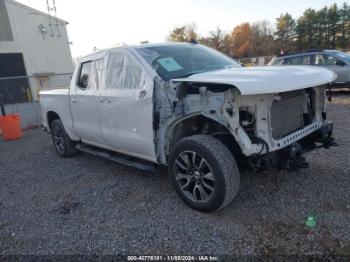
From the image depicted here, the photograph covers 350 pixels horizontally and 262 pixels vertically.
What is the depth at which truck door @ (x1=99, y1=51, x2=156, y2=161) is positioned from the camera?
11.8ft

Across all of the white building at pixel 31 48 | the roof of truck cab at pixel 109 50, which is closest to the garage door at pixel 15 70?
the white building at pixel 31 48

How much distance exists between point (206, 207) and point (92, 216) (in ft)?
4.44

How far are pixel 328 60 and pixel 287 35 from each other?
219ft

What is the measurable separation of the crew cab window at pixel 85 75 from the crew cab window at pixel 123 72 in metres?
0.64

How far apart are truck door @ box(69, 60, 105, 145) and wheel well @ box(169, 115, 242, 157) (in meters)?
1.47

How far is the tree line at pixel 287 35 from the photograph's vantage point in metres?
64.8

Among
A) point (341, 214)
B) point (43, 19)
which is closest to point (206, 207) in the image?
point (341, 214)

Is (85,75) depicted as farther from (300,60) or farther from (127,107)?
(300,60)

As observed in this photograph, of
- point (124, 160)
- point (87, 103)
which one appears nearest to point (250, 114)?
point (124, 160)

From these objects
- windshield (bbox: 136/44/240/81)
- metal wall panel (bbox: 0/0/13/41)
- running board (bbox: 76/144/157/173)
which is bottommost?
running board (bbox: 76/144/157/173)

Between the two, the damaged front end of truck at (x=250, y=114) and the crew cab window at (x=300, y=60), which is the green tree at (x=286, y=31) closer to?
the crew cab window at (x=300, y=60)

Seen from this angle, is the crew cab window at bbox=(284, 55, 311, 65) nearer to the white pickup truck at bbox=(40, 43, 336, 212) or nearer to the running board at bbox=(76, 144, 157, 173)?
the white pickup truck at bbox=(40, 43, 336, 212)

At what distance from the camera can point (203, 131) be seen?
3.54m

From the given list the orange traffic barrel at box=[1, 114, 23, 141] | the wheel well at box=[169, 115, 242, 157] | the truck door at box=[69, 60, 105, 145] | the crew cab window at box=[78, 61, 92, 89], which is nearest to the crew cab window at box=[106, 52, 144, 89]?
the truck door at box=[69, 60, 105, 145]
